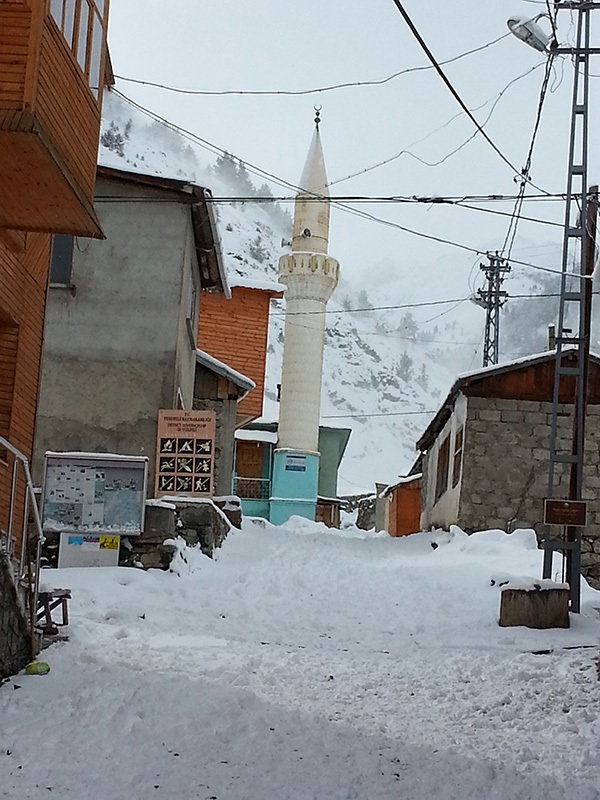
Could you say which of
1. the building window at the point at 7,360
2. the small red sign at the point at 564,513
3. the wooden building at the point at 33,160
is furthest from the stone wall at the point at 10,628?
the small red sign at the point at 564,513

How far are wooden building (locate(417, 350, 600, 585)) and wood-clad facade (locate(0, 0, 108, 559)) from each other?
1043cm

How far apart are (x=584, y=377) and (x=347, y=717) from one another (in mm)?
7097

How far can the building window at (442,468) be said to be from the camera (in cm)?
2325

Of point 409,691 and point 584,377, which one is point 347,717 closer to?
point 409,691

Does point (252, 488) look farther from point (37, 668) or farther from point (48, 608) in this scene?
point (37, 668)

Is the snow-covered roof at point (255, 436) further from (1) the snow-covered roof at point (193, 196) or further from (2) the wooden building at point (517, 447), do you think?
(2) the wooden building at point (517, 447)

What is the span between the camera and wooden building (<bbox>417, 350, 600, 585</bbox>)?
18859mm

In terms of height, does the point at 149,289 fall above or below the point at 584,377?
above

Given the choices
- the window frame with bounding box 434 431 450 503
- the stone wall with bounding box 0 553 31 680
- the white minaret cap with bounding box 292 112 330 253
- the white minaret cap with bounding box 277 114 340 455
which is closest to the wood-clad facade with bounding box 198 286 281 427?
the window frame with bounding box 434 431 450 503

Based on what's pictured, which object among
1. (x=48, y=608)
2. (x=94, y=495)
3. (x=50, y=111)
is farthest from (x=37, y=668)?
(x=94, y=495)

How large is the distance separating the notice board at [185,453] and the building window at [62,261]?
3199mm

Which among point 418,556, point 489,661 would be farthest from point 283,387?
point 489,661

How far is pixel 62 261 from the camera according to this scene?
17.1m

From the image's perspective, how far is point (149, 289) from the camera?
Result: 1684cm
